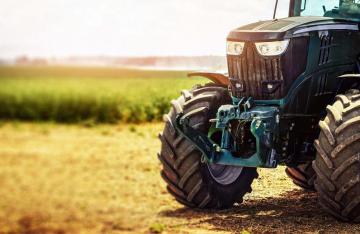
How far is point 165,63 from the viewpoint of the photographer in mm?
8844

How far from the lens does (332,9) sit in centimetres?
794

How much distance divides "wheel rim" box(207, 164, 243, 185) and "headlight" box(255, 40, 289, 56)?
1574 mm

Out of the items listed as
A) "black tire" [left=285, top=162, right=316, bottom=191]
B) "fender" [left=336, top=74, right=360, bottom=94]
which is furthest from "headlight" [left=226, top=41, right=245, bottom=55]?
"black tire" [left=285, top=162, right=316, bottom=191]

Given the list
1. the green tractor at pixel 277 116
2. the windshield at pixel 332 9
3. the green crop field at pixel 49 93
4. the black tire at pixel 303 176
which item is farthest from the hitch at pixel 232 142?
the green crop field at pixel 49 93

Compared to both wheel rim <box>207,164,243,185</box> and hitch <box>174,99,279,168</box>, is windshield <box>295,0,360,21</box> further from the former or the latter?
wheel rim <box>207,164,243,185</box>

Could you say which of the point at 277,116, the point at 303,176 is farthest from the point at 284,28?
the point at 303,176

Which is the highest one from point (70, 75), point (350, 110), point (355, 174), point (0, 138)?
point (70, 75)

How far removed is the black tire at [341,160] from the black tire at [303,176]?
2282 millimetres

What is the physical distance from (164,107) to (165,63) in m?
8.83

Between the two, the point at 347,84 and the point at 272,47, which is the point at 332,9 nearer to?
the point at 347,84

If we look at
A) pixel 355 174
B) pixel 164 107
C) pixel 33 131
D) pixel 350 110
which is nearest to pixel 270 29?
pixel 350 110

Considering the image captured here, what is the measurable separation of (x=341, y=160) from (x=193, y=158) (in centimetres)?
184

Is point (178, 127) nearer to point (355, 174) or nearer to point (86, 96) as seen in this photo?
point (355, 174)

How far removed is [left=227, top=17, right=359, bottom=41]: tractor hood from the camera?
6.85 meters
